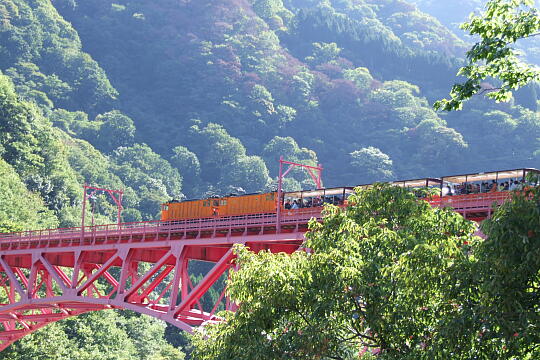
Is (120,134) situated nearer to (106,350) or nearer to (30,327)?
(106,350)

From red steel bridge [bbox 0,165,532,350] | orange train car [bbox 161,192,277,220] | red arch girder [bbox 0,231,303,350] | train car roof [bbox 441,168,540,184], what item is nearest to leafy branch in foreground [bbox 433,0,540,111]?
red steel bridge [bbox 0,165,532,350]

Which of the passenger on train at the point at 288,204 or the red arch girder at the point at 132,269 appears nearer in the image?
the red arch girder at the point at 132,269

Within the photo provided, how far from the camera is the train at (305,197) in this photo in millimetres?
35412

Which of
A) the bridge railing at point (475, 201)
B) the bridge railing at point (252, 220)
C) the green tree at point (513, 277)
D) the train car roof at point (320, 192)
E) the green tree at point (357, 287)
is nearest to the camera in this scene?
the green tree at point (513, 277)

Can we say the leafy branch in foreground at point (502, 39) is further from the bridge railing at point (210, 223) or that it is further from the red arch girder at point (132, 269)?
the bridge railing at point (210, 223)

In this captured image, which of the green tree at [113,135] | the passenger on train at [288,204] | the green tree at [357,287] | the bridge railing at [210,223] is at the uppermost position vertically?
the green tree at [113,135]

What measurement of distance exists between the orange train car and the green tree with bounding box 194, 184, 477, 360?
72.3 ft

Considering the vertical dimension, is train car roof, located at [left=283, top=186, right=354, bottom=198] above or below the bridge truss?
above

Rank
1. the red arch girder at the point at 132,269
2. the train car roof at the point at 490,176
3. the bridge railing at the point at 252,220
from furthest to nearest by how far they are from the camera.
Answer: the red arch girder at the point at 132,269 < the train car roof at the point at 490,176 < the bridge railing at the point at 252,220

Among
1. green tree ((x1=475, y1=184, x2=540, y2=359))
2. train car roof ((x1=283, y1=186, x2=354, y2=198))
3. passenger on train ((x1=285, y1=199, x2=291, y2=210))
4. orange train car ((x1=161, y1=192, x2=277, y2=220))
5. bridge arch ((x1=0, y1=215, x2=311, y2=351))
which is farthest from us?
orange train car ((x1=161, y1=192, x2=277, y2=220))

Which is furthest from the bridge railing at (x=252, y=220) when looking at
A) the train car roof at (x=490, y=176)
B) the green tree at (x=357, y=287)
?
the green tree at (x=357, y=287)

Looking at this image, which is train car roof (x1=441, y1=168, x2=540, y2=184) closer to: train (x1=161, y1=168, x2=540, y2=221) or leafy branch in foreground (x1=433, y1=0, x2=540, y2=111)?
train (x1=161, y1=168, x2=540, y2=221)

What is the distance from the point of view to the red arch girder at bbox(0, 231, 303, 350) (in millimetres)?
39312

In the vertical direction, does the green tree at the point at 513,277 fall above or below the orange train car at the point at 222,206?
below
